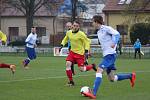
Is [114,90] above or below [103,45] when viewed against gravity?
below

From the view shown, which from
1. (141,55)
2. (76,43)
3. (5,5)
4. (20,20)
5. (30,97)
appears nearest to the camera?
(30,97)

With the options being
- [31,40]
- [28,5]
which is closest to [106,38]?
[31,40]

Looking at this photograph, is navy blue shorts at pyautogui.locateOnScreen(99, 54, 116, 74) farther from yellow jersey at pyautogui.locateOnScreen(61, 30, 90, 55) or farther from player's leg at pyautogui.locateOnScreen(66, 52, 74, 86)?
yellow jersey at pyautogui.locateOnScreen(61, 30, 90, 55)

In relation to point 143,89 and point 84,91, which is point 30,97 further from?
point 143,89

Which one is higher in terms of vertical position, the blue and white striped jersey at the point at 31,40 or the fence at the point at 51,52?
the blue and white striped jersey at the point at 31,40

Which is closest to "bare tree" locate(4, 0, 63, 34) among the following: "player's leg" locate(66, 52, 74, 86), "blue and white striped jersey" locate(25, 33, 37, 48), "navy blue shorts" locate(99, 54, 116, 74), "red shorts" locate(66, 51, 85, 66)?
"blue and white striped jersey" locate(25, 33, 37, 48)

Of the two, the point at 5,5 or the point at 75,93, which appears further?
the point at 5,5

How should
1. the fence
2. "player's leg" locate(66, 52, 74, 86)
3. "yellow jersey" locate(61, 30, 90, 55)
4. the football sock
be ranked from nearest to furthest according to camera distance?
the football sock, "player's leg" locate(66, 52, 74, 86), "yellow jersey" locate(61, 30, 90, 55), the fence

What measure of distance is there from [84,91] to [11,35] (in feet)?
237

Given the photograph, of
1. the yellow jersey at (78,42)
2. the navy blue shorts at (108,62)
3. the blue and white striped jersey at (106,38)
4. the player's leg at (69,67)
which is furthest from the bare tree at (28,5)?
the navy blue shorts at (108,62)

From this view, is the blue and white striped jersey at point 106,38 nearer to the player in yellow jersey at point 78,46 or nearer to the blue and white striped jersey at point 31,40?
the player in yellow jersey at point 78,46

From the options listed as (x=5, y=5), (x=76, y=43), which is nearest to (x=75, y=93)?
(x=76, y=43)

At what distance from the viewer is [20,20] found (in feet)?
276

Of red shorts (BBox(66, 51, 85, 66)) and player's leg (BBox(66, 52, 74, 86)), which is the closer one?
player's leg (BBox(66, 52, 74, 86))
